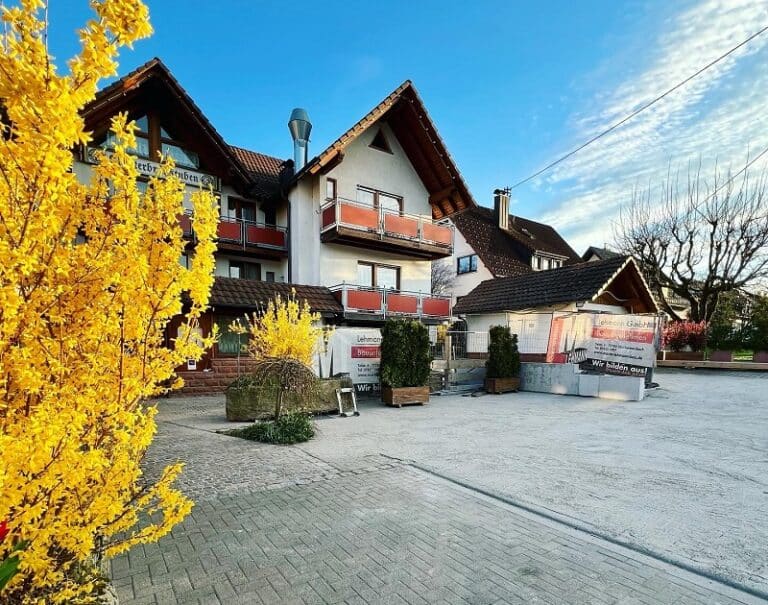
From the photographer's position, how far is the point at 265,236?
661 inches

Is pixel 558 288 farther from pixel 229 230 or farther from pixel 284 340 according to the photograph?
pixel 284 340

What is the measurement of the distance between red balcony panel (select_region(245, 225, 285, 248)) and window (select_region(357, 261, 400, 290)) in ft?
11.3

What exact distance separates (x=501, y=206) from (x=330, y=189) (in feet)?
65.5

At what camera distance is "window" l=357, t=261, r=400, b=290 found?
58.6ft

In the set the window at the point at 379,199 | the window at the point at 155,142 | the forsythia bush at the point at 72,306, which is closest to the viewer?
the forsythia bush at the point at 72,306

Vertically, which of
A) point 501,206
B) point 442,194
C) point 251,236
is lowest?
point 251,236

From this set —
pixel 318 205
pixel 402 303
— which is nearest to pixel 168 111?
pixel 318 205

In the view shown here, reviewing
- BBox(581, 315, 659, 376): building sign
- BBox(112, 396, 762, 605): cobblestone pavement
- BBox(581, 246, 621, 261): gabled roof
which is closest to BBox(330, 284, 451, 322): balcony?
BBox(581, 315, 659, 376): building sign

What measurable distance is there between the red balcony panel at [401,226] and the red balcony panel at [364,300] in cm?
276

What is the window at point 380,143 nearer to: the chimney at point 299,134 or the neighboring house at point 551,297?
the chimney at point 299,134

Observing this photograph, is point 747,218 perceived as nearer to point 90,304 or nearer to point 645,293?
point 645,293

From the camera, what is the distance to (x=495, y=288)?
22.2 metres

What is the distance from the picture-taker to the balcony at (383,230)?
51.4 feet

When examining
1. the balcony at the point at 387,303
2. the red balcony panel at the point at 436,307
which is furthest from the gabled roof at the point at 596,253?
the balcony at the point at 387,303
